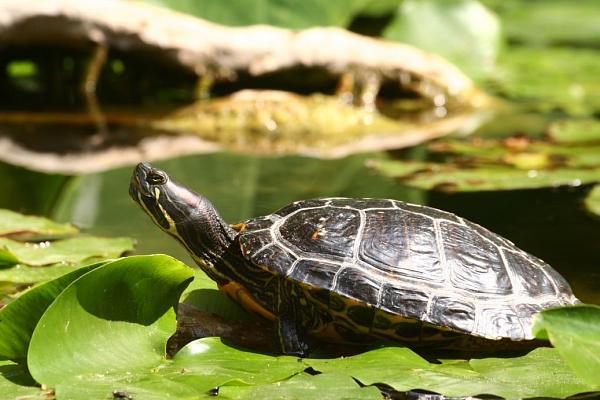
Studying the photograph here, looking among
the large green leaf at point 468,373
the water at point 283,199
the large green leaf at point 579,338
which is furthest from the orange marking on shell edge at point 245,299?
the large green leaf at point 579,338

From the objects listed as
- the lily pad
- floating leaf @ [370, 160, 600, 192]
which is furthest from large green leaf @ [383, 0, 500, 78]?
the lily pad

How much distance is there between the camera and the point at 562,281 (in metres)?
1.90

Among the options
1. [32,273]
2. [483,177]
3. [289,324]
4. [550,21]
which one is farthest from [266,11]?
[550,21]

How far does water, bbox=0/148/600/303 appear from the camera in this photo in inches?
98.0

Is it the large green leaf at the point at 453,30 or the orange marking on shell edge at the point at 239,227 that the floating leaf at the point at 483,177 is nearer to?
the orange marking on shell edge at the point at 239,227

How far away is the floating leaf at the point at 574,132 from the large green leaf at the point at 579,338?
2799mm

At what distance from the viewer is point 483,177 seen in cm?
323

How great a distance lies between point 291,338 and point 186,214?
15.1 inches

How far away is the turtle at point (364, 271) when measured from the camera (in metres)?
1.70

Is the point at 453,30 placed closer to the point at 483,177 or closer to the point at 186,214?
the point at 483,177

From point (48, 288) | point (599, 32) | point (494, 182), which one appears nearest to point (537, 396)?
point (48, 288)

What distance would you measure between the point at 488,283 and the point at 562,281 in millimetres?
236

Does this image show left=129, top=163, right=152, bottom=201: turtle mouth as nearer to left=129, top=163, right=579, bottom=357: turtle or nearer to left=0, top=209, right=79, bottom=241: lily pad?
left=129, top=163, right=579, bottom=357: turtle

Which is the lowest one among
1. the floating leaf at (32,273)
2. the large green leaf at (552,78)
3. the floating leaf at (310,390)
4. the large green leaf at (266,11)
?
the floating leaf at (310,390)
